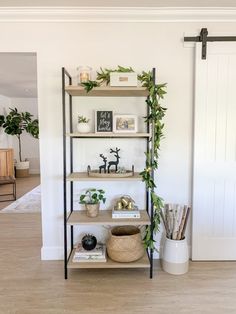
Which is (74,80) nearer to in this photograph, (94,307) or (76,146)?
(76,146)

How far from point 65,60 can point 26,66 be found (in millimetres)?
1914

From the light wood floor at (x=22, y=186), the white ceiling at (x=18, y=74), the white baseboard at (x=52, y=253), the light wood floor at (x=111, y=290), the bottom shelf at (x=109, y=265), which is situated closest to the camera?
the light wood floor at (x=111, y=290)

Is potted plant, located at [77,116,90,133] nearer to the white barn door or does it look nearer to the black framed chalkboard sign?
the black framed chalkboard sign

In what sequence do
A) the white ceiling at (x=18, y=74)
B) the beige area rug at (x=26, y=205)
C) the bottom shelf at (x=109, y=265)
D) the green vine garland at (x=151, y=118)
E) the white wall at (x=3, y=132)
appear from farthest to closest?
the white wall at (x=3, y=132) → the beige area rug at (x=26, y=205) → the white ceiling at (x=18, y=74) → the bottom shelf at (x=109, y=265) → the green vine garland at (x=151, y=118)

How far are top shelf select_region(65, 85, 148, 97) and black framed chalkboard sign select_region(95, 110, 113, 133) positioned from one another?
177mm

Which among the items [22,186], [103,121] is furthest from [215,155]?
[22,186]

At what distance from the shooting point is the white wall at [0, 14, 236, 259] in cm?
234

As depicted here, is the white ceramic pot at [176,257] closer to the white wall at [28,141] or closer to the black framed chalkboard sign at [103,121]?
the black framed chalkboard sign at [103,121]

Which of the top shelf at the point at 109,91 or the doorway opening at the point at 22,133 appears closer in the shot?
the top shelf at the point at 109,91

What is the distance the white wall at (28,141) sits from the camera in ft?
24.6

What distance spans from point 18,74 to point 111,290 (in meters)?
3.95

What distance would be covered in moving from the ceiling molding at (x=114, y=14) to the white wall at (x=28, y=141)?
546 centimetres

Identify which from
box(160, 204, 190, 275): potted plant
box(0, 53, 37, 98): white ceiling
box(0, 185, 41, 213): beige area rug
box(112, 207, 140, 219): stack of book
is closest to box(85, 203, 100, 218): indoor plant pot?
box(112, 207, 140, 219): stack of book

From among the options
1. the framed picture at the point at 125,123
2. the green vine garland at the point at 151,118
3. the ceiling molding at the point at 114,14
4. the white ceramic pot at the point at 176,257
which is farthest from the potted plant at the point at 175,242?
the ceiling molding at the point at 114,14
